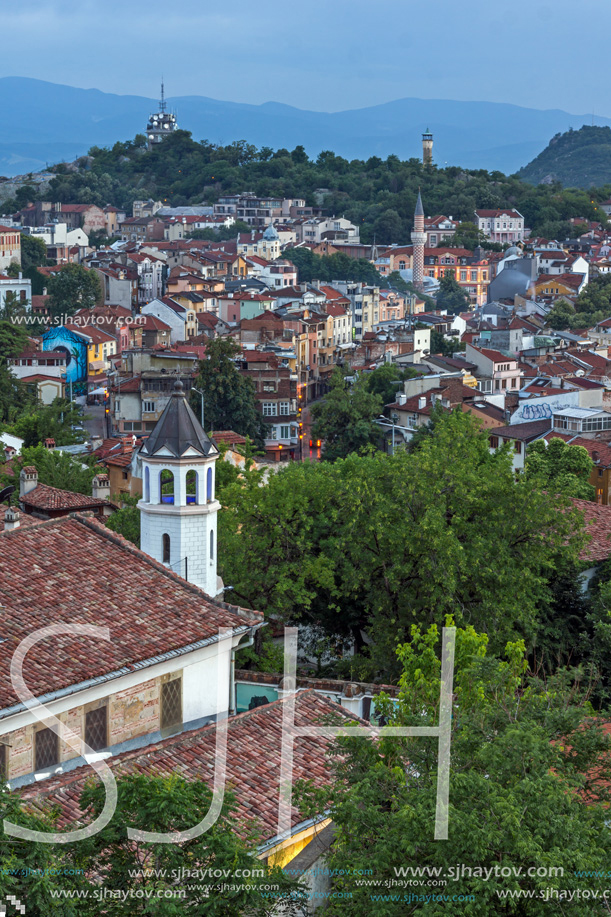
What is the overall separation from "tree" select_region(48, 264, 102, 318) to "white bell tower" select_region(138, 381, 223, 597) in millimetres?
58734

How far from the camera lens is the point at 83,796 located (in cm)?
879

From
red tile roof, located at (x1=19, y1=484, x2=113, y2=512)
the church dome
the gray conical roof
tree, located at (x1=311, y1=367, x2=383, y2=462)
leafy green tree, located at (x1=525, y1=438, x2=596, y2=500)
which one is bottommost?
tree, located at (x1=311, y1=367, x2=383, y2=462)

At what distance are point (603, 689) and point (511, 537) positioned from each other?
2643 millimetres

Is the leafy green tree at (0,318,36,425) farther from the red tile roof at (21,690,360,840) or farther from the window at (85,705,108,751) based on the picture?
the red tile roof at (21,690,360,840)

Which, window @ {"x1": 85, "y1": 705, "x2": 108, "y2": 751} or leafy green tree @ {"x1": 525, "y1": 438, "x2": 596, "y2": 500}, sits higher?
window @ {"x1": 85, "y1": 705, "x2": 108, "y2": 751}

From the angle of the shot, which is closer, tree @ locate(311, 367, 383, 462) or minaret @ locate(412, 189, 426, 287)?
tree @ locate(311, 367, 383, 462)

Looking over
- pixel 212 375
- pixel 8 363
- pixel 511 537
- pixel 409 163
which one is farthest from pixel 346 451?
pixel 409 163

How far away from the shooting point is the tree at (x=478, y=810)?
817 centimetres

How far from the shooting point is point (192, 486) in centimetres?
1700

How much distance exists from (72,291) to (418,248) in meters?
34.0

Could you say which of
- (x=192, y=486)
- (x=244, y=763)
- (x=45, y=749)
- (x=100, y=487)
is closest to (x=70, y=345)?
(x=100, y=487)

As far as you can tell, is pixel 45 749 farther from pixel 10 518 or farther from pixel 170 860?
pixel 10 518

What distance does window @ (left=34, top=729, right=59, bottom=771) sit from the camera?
1120 cm

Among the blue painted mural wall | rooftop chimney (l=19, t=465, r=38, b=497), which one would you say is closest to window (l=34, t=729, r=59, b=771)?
rooftop chimney (l=19, t=465, r=38, b=497)
